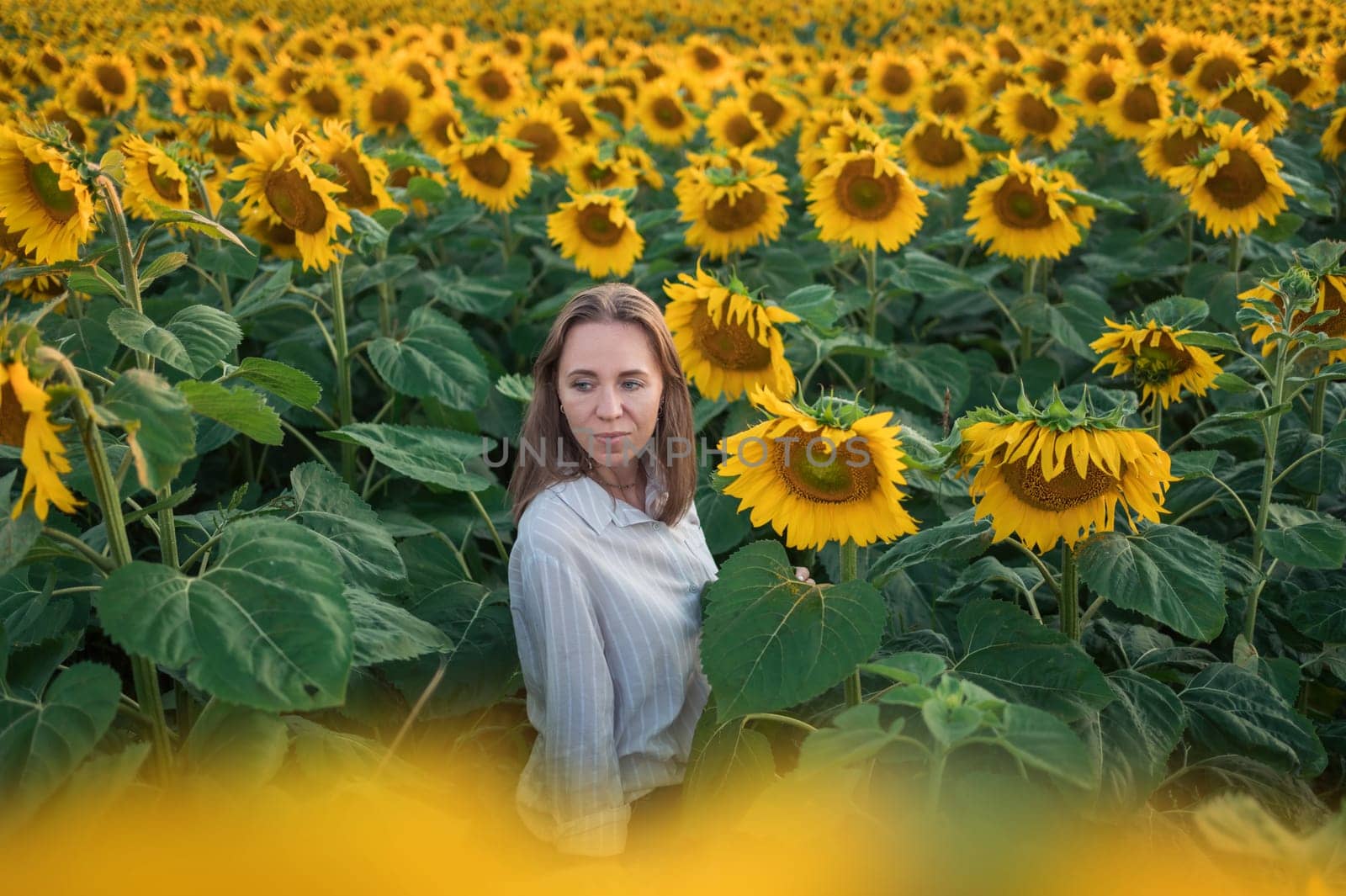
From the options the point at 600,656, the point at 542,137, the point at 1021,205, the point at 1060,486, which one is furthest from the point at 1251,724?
the point at 542,137

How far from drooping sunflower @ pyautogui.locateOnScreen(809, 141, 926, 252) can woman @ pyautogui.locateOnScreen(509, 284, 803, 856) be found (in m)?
1.53

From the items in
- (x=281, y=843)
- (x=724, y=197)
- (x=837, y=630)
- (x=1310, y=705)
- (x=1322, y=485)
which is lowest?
(x=1310, y=705)

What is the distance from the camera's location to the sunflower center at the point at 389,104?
4.88 meters

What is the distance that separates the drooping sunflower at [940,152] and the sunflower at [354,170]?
2.13 m

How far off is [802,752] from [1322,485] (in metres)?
1.81

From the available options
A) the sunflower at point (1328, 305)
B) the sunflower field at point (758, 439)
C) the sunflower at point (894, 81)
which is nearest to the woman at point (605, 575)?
the sunflower field at point (758, 439)

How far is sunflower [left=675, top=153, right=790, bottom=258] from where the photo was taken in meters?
3.44

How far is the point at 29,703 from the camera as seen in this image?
4.68 feet

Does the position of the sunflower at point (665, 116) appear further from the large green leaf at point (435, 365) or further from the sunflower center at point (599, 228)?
the large green leaf at point (435, 365)

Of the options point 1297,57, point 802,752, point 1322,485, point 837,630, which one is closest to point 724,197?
point 1322,485

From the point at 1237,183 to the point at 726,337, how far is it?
1.93 metres

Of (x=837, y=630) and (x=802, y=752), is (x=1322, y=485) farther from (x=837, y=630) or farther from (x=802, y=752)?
(x=802, y=752)

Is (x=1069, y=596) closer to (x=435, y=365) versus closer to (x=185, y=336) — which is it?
(x=185, y=336)

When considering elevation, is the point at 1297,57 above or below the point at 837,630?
above
